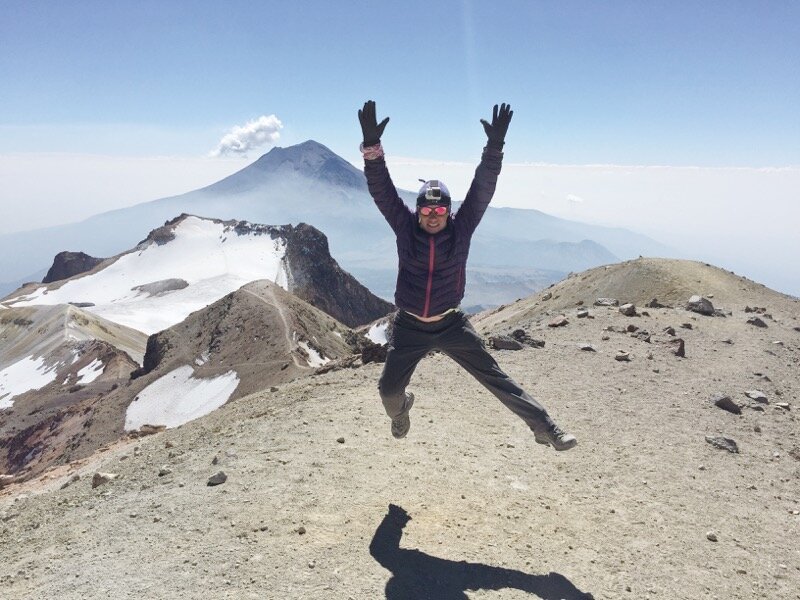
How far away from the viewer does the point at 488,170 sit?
728 centimetres

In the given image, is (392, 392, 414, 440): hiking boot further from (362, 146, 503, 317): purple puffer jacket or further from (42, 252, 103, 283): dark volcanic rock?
(42, 252, 103, 283): dark volcanic rock

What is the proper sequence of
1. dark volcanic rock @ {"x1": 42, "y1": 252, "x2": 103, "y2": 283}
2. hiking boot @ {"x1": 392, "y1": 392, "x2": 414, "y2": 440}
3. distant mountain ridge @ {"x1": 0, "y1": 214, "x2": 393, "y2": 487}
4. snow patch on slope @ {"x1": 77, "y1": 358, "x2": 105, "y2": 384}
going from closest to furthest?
hiking boot @ {"x1": 392, "y1": 392, "x2": 414, "y2": 440}, distant mountain ridge @ {"x1": 0, "y1": 214, "x2": 393, "y2": 487}, snow patch on slope @ {"x1": 77, "y1": 358, "x2": 105, "y2": 384}, dark volcanic rock @ {"x1": 42, "y1": 252, "x2": 103, "y2": 283}

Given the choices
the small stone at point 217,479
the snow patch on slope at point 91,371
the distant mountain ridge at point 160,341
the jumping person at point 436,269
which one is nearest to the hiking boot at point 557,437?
the jumping person at point 436,269

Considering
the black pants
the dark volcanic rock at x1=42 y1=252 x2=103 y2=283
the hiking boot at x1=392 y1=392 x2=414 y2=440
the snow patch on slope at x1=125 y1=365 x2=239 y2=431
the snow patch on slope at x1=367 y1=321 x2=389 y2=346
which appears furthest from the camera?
the dark volcanic rock at x1=42 y1=252 x2=103 y2=283

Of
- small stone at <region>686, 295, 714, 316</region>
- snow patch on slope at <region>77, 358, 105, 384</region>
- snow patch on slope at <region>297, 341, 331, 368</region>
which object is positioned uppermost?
small stone at <region>686, 295, 714, 316</region>

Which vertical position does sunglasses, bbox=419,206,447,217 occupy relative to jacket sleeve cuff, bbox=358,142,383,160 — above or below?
below

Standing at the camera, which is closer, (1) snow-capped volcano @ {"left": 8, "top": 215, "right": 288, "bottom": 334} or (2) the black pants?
(2) the black pants

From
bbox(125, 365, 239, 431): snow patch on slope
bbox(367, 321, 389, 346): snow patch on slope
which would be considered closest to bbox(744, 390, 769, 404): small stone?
bbox(125, 365, 239, 431): snow patch on slope

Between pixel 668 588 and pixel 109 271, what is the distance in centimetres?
15110

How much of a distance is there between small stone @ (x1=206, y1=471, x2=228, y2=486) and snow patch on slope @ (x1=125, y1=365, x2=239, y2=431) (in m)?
32.4

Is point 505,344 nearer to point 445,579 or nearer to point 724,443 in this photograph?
point 724,443

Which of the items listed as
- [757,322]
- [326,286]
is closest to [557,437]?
[757,322]

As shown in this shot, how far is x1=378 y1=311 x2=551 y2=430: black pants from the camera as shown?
7.49 meters

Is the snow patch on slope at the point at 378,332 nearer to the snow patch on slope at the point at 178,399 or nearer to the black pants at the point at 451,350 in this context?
the snow patch on slope at the point at 178,399
